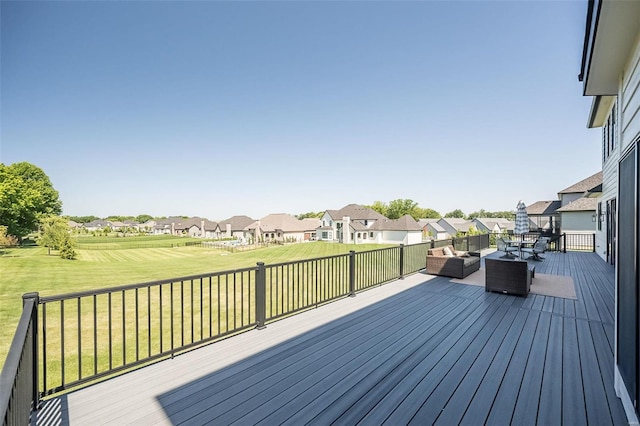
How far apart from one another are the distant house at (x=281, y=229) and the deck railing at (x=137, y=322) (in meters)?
32.3

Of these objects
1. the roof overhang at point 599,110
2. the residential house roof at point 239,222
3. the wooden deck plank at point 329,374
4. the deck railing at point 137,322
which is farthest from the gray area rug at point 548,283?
the residential house roof at point 239,222

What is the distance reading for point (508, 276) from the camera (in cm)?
533

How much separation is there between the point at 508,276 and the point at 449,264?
66.1 inches

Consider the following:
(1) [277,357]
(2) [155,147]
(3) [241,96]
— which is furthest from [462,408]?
(2) [155,147]

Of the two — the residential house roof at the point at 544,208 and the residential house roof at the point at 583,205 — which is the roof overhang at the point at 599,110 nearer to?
the residential house roof at the point at 583,205

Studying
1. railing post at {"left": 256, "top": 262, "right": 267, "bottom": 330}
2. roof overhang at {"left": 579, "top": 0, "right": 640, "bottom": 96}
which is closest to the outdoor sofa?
roof overhang at {"left": 579, "top": 0, "right": 640, "bottom": 96}

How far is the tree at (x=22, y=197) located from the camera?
2877 centimetres

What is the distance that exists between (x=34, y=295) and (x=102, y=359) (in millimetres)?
6553

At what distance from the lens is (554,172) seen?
20.6m

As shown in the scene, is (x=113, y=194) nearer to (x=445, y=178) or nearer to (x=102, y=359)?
(x=102, y=359)

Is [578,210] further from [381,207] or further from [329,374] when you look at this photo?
[381,207]

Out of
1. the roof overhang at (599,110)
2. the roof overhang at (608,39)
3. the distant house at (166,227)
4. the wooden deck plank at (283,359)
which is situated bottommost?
the distant house at (166,227)

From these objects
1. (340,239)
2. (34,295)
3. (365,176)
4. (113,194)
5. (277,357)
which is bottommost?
(340,239)

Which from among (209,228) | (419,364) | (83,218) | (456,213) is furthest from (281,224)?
(83,218)
